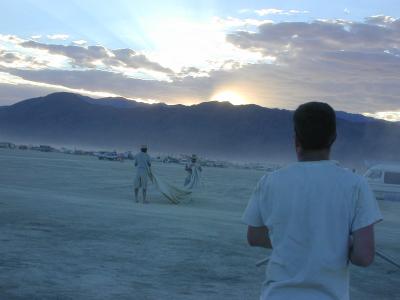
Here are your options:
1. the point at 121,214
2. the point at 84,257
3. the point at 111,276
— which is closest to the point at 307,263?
the point at 111,276

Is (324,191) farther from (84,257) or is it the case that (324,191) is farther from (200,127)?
(200,127)

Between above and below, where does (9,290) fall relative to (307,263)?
below

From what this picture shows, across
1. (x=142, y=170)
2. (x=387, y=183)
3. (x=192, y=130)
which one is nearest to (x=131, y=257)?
(x=142, y=170)

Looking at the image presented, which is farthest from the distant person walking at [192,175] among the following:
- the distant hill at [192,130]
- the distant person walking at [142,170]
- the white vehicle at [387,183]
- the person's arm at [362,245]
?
the distant hill at [192,130]

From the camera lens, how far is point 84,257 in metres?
9.26

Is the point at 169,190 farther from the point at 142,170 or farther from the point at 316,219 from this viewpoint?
the point at 316,219

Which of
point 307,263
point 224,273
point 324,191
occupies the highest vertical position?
point 324,191

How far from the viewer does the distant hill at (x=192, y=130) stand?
154 metres

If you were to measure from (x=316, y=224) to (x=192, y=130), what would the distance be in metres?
167

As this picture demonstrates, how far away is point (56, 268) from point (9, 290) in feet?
4.34

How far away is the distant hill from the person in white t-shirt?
140063mm

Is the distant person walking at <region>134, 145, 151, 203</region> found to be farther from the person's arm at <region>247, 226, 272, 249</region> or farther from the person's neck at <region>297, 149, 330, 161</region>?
the person's neck at <region>297, 149, 330, 161</region>

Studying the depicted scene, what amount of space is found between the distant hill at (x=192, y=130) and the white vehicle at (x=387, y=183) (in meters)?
115

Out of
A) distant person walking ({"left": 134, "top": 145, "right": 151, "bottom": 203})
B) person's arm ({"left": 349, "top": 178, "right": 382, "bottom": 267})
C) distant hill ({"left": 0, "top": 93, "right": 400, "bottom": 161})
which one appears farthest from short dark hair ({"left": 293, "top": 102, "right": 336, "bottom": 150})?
distant hill ({"left": 0, "top": 93, "right": 400, "bottom": 161})
